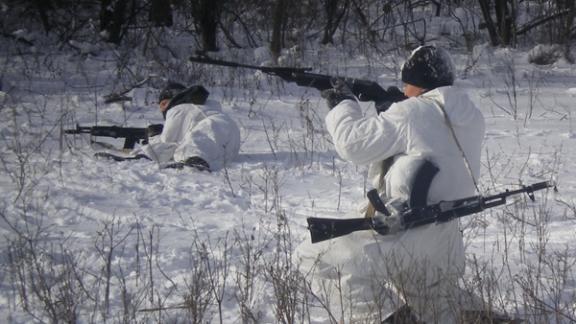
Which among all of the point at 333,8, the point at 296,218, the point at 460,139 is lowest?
the point at 296,218

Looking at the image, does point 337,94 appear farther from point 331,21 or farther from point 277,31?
point 331,21

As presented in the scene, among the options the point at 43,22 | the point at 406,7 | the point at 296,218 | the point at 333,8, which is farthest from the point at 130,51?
the point at 296,218

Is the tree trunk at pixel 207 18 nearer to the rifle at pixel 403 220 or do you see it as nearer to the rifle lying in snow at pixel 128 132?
the rifle lying in snow at pixel 128 132

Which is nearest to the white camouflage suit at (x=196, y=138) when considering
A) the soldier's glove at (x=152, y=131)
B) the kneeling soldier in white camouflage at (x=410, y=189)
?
the soldier's glove at (x=152, y=131)

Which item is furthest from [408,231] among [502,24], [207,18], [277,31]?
[502,24]

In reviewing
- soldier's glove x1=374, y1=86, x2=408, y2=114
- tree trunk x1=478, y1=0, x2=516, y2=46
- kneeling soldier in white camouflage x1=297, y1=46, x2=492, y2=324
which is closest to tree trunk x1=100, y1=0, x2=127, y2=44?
tree trunk x1=478, y1=0, x2=516, y2=46

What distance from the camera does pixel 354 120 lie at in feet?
9.57

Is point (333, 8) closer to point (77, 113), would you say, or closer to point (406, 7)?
point (406, 7)

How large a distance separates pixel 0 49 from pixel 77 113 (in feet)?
14.9

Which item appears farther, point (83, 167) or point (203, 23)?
point (203, 23)

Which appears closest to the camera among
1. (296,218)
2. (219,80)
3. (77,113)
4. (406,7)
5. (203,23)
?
(296,218)

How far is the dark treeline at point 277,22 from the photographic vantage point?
12.4 m

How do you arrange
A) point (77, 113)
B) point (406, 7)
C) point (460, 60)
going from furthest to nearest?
point (406, 7), point (460, 60), point (77, 113)

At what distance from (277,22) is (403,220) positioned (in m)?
9.62
